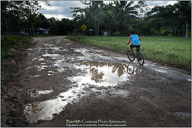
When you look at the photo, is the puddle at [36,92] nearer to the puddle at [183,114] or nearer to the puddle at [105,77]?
the puddle at [105,77]

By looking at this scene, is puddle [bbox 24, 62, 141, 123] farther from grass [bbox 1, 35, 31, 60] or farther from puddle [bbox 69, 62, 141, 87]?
grass [bbox 1, 35, 31, 60]

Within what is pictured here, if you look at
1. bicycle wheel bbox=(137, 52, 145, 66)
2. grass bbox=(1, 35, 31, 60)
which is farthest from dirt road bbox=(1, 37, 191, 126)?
grass bbox=(1, 35, 31, 60)

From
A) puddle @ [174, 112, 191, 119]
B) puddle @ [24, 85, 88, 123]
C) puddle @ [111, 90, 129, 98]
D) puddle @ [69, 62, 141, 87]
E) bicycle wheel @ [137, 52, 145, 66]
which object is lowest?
puddle @ [174, 112, 191, 119]

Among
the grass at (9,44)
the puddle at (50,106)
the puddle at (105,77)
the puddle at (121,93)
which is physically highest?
the grass at (9,44)

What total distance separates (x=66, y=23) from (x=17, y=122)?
61.1 meters

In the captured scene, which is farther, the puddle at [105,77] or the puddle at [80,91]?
the puddle at [105,77]

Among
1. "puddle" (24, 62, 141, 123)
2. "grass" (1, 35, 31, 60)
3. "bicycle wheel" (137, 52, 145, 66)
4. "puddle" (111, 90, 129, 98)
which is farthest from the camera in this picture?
"grass" (1, 35, 31, 60)

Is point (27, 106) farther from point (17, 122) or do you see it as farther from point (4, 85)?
point (4, 85)

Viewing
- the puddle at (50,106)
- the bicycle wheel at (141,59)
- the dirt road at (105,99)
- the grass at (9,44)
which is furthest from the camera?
the grass at (9,44)

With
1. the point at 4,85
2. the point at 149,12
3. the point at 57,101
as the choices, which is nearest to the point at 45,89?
the point at 57,101

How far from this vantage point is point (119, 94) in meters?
4.84

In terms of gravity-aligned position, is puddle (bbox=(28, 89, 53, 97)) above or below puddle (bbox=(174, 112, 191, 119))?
above

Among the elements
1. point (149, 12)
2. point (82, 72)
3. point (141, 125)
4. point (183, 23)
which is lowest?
point (141, 125)

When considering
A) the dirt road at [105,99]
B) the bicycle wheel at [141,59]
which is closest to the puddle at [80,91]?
the dirt road at [105,99]
